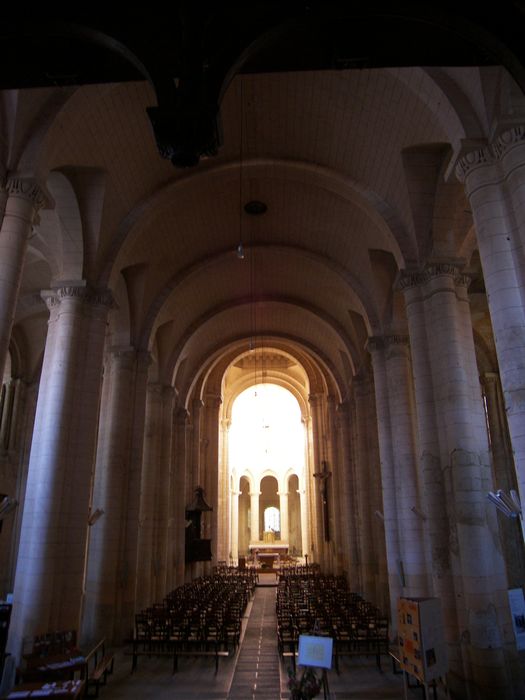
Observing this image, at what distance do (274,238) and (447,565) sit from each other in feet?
42.5

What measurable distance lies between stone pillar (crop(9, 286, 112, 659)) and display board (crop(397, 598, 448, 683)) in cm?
667

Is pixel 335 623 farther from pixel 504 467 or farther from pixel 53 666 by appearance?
pixel 504 467

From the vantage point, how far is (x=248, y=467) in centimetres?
4697

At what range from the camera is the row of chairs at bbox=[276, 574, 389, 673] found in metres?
11.8

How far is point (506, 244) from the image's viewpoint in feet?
24.6

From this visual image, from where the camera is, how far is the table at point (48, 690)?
715 cm

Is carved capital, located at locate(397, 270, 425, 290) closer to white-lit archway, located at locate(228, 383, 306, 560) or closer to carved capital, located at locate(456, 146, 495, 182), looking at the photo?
carved capital, located at locate(456, 146, 495, 182)

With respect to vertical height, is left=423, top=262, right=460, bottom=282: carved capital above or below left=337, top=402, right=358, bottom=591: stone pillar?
above

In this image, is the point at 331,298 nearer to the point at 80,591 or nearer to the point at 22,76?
the point at 80,591

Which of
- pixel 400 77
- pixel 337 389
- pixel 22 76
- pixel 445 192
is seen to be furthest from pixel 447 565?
pixel 337 389

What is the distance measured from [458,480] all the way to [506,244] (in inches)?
175

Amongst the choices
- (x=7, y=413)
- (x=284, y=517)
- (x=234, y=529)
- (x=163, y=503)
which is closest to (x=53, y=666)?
(x=163, y=503)

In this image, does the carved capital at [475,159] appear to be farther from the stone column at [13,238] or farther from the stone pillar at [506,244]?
the stone column at [13,238]

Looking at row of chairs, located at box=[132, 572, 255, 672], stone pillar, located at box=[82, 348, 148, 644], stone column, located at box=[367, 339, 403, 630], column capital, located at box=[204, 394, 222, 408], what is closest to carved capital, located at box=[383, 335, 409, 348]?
stone column, located at box=[367, 339, 403, 630]
